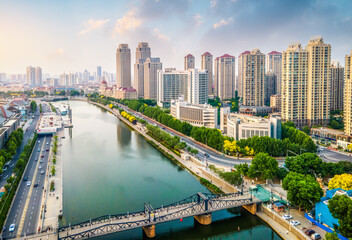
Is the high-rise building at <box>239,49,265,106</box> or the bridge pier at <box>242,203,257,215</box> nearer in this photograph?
the bridge pier at <box>242,203,257,215</box>

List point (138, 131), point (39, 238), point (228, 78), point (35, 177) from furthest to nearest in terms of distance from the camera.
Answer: point (228, 78)
point (138, 131)
point (35, 177)
point (39, 238)

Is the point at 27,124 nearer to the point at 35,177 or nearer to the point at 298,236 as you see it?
the point at 35,177

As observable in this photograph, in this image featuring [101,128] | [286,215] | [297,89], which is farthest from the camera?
[101,128]

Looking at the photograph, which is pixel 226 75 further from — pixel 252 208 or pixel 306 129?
pixel 252 208

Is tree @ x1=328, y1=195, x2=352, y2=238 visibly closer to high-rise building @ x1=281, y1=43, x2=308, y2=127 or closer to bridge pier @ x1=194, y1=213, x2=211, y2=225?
bridge pier @ x1=194, y1=213, x2=211, y2=225

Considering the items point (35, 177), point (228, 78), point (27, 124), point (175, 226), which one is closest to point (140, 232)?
point (175, 226)

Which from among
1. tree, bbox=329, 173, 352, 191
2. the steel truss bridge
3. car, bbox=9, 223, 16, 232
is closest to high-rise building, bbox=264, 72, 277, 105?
tree, bbox=329, 173, 352, 191
